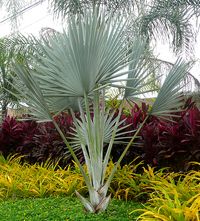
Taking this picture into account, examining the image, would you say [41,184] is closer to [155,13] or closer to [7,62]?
[155,13]

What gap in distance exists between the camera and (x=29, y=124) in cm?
739

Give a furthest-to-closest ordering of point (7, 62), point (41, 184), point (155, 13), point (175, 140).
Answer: point (7, 62)
point (155, 13)
point (41, 184)
point (175, 140)

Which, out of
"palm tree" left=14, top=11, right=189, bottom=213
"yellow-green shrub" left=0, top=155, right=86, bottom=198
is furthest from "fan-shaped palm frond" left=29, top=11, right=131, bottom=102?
"yellow-green shrub" left=0, top=155, right=86, bottom=198

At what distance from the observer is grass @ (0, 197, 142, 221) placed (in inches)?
146

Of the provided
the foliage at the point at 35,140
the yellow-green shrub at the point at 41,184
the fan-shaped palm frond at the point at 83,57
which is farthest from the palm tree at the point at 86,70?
the foliage at the point at 35,140

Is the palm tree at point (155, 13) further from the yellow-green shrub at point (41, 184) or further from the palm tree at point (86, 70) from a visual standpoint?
the palm tree at point (86, 70)

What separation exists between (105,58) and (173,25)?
4856mm

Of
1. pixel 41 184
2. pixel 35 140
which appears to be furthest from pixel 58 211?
pixel 35 140

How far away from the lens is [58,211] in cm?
399

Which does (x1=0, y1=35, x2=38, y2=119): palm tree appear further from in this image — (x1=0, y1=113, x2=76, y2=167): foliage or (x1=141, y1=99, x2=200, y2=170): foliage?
(x1=141, y1=99, x2=200, y2=170): foliage

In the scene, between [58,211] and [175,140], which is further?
[175,140]

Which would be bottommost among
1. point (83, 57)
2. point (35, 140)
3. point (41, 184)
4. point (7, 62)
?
point (41, 184)

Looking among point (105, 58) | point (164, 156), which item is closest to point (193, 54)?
point (164, 156)

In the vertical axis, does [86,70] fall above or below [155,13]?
below
